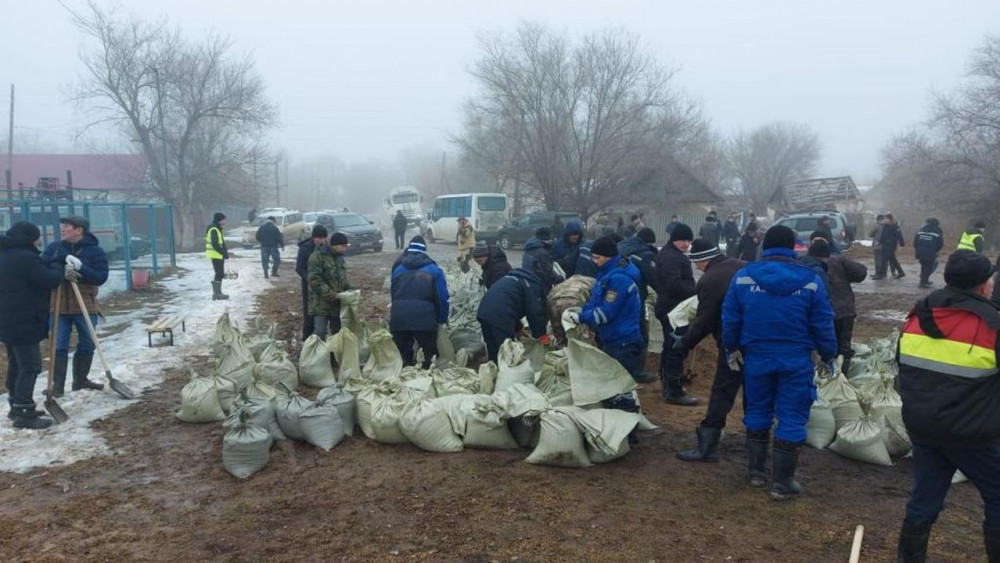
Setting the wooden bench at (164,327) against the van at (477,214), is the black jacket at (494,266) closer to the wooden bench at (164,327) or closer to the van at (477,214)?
the wooden bench at (164,327)

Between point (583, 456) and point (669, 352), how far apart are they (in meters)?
1.93

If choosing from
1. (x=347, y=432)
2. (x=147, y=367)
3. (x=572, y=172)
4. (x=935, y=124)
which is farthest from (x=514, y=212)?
(x=347, y=432)

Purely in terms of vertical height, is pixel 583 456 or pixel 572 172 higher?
pixel 572 172

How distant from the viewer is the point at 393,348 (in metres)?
6.20

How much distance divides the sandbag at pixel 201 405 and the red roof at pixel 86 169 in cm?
2905

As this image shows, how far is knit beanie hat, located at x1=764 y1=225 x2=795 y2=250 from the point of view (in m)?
4.09

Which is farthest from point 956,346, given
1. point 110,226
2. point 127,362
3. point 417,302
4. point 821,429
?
point 110,226

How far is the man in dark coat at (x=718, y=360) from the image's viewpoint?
14.9 feet

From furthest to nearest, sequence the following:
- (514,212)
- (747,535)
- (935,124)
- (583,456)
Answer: (514,212) < (935,124) < (583,456) < (747,535)

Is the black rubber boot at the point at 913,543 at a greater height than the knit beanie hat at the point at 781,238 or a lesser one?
lesser

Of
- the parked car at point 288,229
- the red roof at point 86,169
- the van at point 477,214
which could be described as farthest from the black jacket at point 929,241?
the red roof at point 86,169

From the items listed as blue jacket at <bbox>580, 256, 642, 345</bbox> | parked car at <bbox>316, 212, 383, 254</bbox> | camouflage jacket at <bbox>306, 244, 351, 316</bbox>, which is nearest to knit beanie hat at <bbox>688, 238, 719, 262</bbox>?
blue jacket at <bbox>580, 256, 642, 345</bbox>

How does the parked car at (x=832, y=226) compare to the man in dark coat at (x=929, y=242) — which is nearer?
the man in dark coat at (x=929, y=242)

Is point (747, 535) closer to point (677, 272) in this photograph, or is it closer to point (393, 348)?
point (677, 272)
